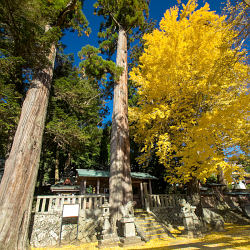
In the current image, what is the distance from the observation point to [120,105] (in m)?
8.09

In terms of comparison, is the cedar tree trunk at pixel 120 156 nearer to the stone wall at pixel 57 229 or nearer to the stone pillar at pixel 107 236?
the stone pillar at pixel 107 236

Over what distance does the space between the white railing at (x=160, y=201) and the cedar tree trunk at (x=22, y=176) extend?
6.49 m

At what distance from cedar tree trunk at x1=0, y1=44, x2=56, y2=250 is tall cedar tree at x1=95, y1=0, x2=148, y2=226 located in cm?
301

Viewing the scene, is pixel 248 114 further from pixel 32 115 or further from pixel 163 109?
pixel 32 115

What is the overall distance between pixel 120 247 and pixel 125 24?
1277 centimetres

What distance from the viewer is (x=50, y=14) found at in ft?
20.3

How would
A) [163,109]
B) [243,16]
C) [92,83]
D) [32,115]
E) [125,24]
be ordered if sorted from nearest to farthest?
[243,16] → [32,115] → [163,109] → [125,24] → [92,83]

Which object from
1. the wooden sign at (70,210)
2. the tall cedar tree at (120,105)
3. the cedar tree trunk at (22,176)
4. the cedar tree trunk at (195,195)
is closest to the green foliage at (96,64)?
the tall cedar tree at (120,105)

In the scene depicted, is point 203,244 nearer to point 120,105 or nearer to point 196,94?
point 196,94

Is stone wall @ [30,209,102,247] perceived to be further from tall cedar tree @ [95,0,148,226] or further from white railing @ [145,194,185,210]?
white railing @ [145,194,185,210]

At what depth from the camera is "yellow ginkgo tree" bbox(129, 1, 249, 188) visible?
561 centimetres

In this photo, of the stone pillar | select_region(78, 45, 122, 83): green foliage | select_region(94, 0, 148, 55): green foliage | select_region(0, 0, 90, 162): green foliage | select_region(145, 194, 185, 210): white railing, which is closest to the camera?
select_region(0, 0, 90, 162): green foliage

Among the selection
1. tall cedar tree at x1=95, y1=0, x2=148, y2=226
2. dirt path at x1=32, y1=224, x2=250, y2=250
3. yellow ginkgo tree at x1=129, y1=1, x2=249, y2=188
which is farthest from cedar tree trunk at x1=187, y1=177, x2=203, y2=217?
tall cedar tree at x1=95, y1=0, x2=148, y2=226

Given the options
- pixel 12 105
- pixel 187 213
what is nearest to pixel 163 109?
pixel 187 213
